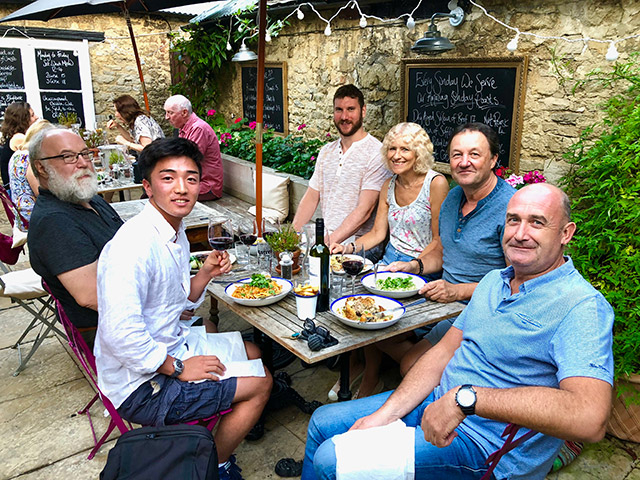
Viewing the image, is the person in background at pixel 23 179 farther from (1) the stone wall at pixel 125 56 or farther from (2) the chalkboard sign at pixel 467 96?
(1) the stone wall at pixel 125 56

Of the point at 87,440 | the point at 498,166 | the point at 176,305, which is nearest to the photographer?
the point at 176,305

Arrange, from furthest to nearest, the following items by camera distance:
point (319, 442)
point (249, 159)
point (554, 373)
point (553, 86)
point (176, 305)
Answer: point (249, 159) → point (553, 86) → point (176, 305) → point (319, 442) → point (554, 373)

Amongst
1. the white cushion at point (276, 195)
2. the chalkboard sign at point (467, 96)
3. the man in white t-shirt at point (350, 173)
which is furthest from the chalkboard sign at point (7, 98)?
the man in white t-shirt at point (350, 173)

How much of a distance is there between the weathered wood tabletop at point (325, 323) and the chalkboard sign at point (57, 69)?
8.34 meters

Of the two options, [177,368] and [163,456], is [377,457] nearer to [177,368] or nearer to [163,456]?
[163,456]

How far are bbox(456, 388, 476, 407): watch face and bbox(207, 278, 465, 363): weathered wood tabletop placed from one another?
56 cm

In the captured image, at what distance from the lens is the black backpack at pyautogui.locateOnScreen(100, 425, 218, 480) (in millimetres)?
1824

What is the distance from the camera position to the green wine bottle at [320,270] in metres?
2.40

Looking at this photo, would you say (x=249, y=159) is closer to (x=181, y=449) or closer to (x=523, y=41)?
(x=523, y=41)

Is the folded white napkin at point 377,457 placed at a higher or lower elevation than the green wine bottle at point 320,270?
lower

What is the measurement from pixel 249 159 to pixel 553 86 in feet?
13.0

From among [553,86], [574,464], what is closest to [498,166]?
[553,86]

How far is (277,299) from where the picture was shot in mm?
2543

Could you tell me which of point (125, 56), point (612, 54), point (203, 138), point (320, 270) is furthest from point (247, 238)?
point (125, 56)
